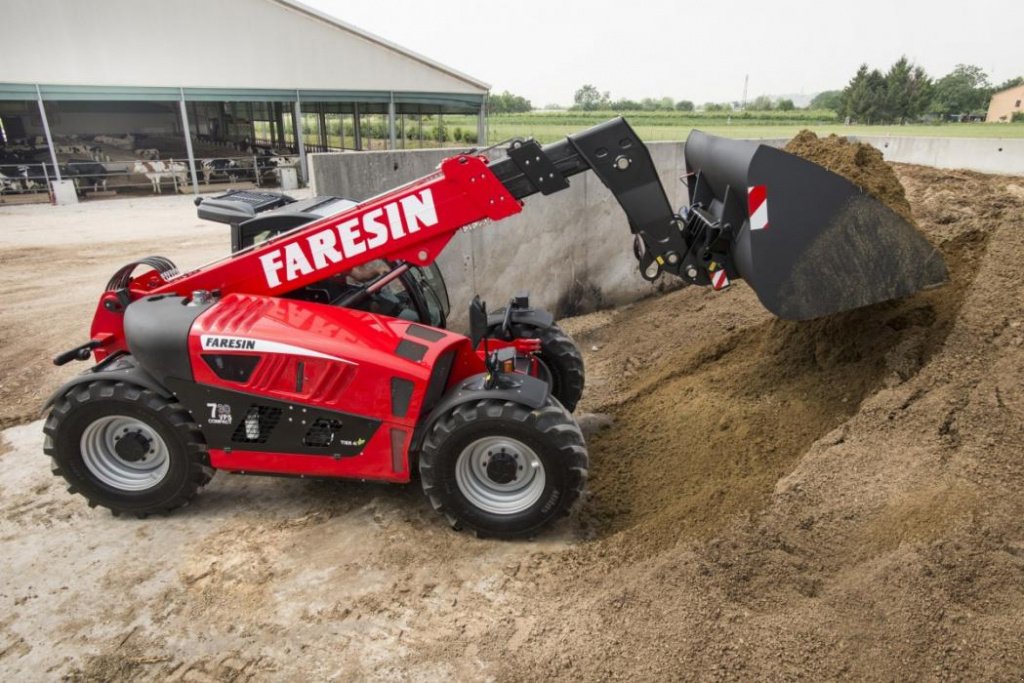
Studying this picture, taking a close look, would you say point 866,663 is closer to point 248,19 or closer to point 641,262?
point 641,262

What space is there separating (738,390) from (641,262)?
163 centimetres

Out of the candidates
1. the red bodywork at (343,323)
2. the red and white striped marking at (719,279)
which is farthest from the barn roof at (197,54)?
the red and white striped marking at (719,279)

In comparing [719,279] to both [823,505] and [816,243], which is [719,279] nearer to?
[816,243]

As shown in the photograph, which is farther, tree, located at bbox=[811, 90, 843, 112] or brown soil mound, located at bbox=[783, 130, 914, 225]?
tree, located at bbox=[811, 90, 843, 112]

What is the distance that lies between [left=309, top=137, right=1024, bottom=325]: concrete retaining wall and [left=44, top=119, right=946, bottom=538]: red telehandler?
242cm

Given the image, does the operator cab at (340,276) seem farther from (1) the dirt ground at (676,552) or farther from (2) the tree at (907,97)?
A: (2) the tree at (907,97)

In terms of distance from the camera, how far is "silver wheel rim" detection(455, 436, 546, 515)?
3.80m

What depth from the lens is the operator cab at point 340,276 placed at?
4.35 m

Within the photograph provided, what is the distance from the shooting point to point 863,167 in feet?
16.4

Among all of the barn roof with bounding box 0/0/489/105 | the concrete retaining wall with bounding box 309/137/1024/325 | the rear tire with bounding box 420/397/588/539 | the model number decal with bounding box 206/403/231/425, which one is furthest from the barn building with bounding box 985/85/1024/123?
the model number decal with bounding box 206/403/231/425

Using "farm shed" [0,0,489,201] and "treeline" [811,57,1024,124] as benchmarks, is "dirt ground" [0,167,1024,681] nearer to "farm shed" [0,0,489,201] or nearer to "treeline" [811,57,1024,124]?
"farm shed" [0,0,489,201]

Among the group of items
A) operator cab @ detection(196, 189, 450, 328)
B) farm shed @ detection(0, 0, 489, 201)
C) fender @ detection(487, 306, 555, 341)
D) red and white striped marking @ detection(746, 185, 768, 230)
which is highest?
farm shed @ detection(0, 0, 489, 201)

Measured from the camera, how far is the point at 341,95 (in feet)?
74.4

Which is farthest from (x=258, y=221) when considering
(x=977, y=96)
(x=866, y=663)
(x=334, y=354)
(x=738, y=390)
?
(x=977, y=96)
